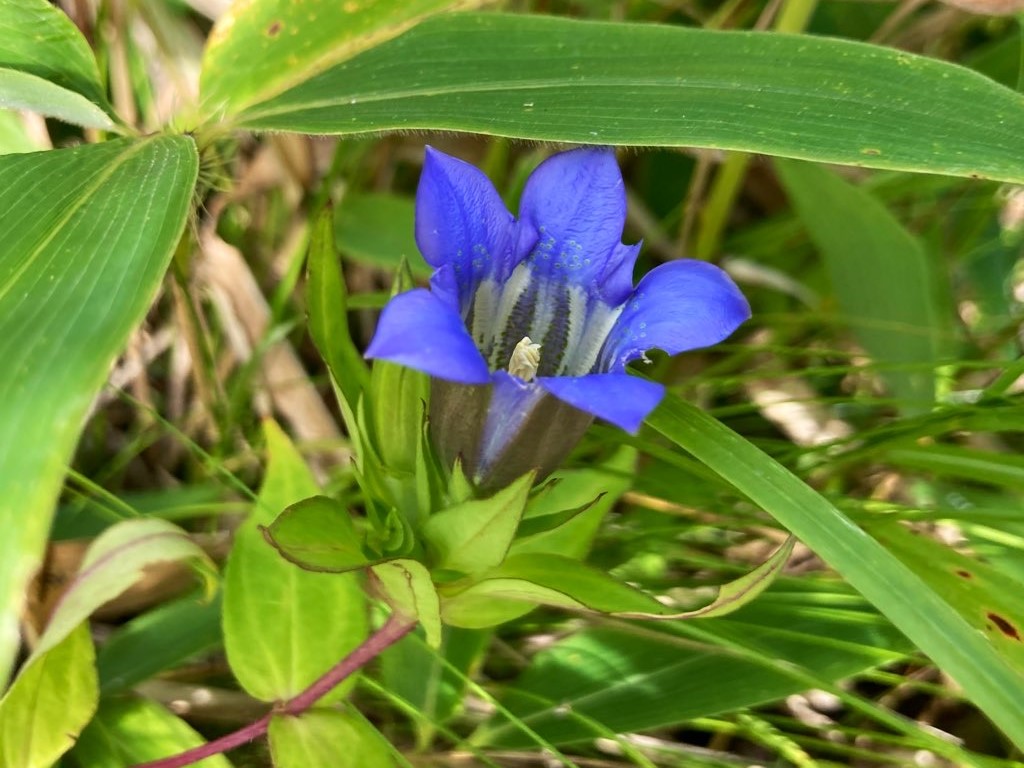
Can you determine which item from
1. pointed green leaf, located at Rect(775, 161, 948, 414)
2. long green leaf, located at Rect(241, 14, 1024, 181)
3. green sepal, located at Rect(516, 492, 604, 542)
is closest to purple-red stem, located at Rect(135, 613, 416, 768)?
green sepal, located at Rect(516, 492, 604, 542)

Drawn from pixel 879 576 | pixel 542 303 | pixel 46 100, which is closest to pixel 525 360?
pixel 542 303

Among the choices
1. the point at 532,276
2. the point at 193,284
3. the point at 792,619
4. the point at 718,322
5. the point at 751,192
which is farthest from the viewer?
the point at 751,192

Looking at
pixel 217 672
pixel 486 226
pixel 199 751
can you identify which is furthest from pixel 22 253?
pixel 217 672

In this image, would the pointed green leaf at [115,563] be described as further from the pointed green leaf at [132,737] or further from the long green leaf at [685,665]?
the long green leaf at [685,665]

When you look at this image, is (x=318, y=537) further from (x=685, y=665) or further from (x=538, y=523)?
(x=685, y=665)

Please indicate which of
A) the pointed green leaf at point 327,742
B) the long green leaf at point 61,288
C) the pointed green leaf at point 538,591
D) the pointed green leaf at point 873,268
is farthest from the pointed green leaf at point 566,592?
the pointed green leaf at point 873,268

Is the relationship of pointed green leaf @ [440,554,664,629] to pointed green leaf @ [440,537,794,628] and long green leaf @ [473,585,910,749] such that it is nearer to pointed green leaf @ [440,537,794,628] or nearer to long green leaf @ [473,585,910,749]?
pointed green leaf @ [440,537,794,628]

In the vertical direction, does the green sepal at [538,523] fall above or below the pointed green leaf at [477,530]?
above

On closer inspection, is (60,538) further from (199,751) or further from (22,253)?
(22,253)
